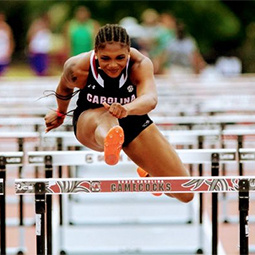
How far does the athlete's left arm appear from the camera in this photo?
22.6ft

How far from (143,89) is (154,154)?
57cm

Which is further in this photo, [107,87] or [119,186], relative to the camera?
[107,87]

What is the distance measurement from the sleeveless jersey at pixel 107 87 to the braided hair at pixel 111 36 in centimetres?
23

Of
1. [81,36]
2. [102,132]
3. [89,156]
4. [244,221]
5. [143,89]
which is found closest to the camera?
[244,221]

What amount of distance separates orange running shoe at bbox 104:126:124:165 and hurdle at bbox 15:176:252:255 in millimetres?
421

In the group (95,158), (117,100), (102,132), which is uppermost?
(117,100)

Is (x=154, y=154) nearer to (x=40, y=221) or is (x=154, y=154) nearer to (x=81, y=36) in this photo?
(x=40, y=221)

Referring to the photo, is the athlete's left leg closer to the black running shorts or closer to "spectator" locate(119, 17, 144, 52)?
the black running shorts

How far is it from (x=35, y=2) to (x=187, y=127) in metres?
31.0

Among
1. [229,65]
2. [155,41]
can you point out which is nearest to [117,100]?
[155,41]

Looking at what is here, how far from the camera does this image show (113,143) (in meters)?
6.75

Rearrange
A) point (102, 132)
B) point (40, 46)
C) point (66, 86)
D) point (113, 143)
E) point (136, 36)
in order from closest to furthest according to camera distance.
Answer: point (113, 143) < point (102, 132) < point (66, 86) < point (136, 36) < point (40, 46)

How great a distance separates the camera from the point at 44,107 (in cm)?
1295

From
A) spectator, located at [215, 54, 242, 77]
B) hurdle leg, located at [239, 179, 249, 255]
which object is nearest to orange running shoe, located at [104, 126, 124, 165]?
hurdle leg, located at [239, 179, 249, 255]
